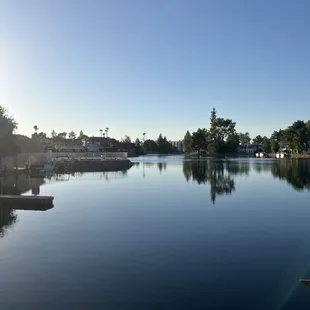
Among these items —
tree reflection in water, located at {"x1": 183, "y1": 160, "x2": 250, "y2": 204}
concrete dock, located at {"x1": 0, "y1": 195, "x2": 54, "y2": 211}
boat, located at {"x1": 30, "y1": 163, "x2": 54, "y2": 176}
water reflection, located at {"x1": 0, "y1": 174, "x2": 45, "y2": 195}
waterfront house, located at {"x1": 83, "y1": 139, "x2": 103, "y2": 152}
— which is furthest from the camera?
waterfront house, located at {"x1": 83, "y1": 139, "x2": 103, "y2": 152}

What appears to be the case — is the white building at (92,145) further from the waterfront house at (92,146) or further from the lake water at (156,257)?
the lake water at (156,257)

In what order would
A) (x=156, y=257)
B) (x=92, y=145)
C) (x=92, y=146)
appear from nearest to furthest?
(x=156, y=257) → (x=92, y=146) → (x=92, y=145)

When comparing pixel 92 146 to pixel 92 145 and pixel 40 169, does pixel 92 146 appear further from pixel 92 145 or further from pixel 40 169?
pixel 40 169

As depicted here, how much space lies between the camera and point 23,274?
1160 cm

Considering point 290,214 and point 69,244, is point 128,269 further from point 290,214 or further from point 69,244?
point 290,214

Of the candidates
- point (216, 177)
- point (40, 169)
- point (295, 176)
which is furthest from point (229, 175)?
point (40, 169)

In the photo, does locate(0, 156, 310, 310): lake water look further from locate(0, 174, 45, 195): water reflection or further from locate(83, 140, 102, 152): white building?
locate(83, 140, 102, 152): white building

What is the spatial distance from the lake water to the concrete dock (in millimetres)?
1446

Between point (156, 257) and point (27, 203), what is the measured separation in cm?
1571

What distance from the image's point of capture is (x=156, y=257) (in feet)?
43.5

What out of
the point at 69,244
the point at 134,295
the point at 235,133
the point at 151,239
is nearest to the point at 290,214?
the point at 151,239

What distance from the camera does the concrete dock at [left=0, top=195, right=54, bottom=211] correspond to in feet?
84.8

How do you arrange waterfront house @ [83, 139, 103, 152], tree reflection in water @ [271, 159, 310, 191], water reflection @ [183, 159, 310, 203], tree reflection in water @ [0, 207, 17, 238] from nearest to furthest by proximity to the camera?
tree reflection in water @ [0, 207, 17, 238] → water reflection @ [183, 159, 310, 203] → tree reflection in water @ [271, 159, 310, 191] → waterfront house @ [83, 139, 103, 152]

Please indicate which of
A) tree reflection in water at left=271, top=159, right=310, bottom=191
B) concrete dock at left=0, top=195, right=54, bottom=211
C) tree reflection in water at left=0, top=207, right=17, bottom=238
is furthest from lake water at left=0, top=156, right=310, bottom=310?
A: tree reflection in water at left=271, top=159, right=310, bottom=191
